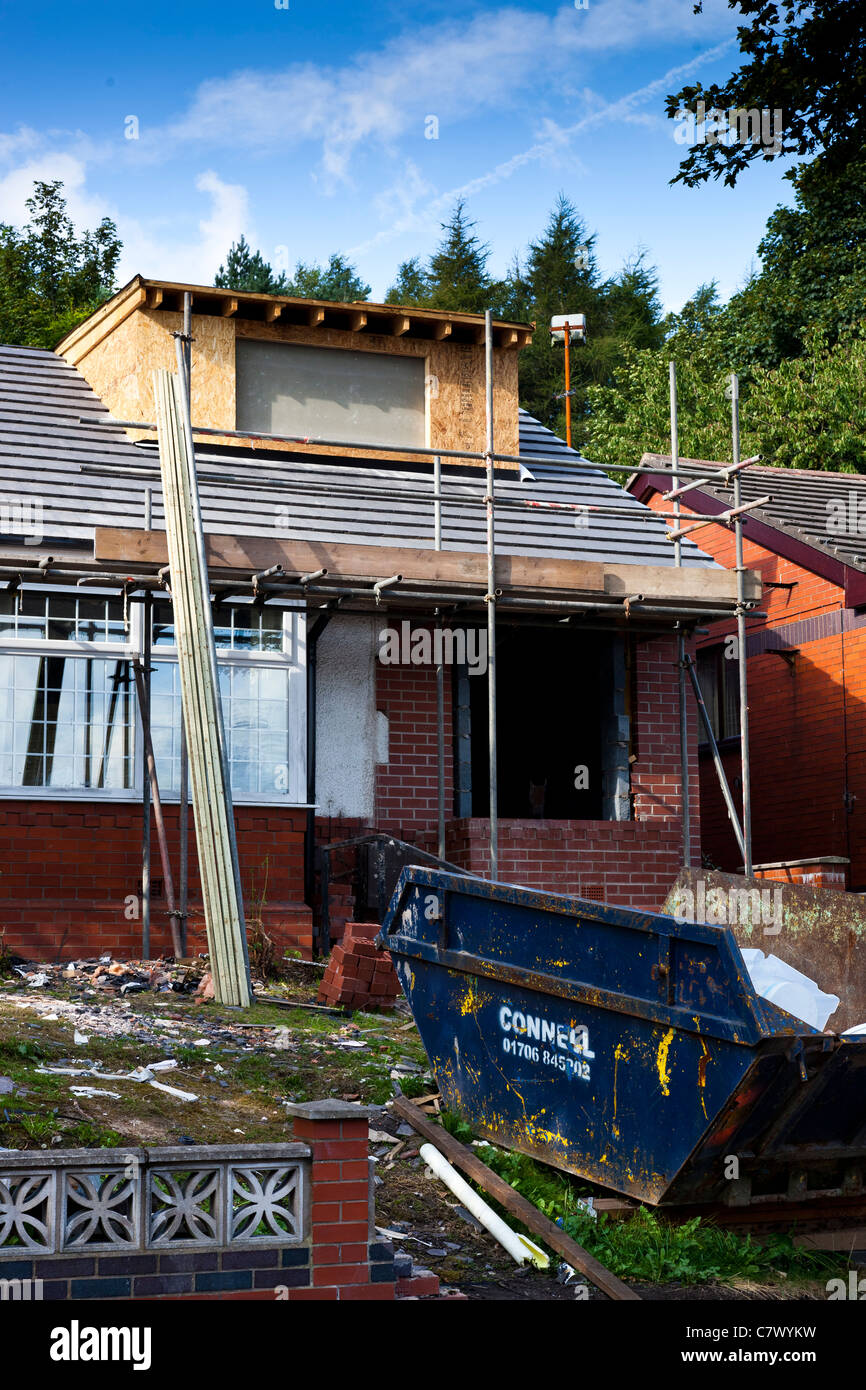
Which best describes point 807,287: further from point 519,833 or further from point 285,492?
point 519,833

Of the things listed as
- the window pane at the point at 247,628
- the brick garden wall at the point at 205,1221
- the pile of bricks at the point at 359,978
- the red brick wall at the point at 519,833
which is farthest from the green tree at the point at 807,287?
the brick garden wall at the point at 205,1221

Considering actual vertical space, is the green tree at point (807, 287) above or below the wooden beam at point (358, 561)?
above

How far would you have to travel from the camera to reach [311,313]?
Answer: 16453 millimetres

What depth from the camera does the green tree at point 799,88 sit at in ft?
46.3

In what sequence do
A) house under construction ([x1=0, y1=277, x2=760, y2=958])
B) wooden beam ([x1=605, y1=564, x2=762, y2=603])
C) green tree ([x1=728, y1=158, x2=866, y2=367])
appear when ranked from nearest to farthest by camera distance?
house under construction ([x1=0, y1=277, x2=760, y2=958])
wooden beam ([x1=605, y1=564, x2=762, y2=603])
green tree ([x1=728, y1=158, x2=866, y2=367])

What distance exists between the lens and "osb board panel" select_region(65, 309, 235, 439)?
16.0 m

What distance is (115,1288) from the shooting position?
5180 millimetres

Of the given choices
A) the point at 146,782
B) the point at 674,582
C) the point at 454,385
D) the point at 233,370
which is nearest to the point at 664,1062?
the point at 146,782

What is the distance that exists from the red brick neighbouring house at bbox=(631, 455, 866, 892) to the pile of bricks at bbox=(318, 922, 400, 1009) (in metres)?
8.21

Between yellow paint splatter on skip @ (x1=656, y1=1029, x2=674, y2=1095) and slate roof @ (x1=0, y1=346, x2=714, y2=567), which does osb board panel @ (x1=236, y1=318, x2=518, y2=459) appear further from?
yellow paint splatter on skip @ (x1=656, y1=1029, x2=674, y2=1095)

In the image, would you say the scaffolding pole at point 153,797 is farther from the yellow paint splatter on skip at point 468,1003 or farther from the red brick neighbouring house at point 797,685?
the red brick neighbouring house at point 797,685

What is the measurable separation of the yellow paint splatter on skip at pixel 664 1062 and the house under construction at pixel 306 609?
6.51 meters
